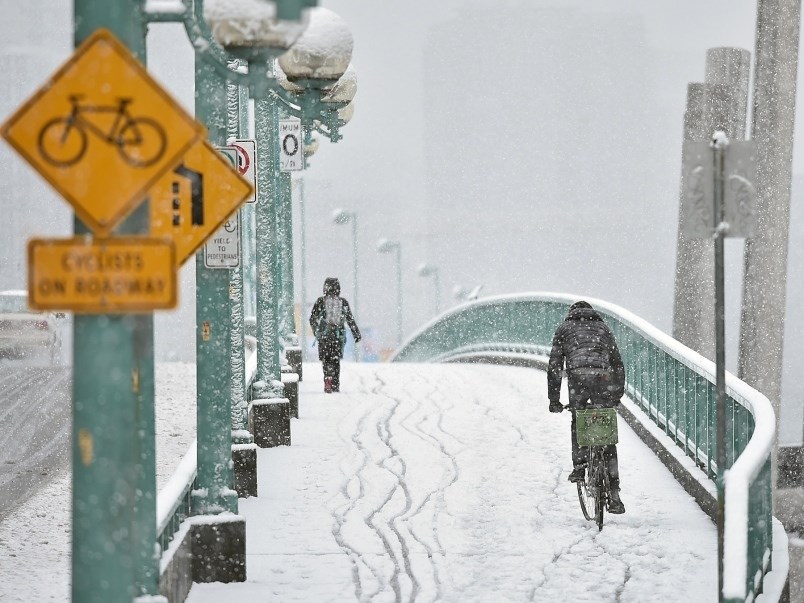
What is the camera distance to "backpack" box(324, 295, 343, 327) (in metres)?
19.8

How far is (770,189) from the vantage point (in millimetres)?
→ 19781

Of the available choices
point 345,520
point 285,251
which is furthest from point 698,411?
point 285,251

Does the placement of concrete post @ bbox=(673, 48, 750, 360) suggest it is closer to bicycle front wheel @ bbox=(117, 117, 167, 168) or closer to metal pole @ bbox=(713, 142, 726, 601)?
metal pole @ bbox=(713, 142, 726, 601)

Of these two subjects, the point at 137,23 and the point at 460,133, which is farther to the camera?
the point at 460,133

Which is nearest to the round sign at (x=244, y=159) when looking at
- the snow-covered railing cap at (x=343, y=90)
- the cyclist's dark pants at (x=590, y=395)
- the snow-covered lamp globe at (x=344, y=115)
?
the snow-covered railing cap at (x=343, y=90)

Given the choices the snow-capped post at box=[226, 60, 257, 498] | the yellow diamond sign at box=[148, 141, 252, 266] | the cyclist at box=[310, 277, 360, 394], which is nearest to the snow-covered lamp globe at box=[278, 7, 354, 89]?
the snow-capped post at box=[226, 60, 257, 498]

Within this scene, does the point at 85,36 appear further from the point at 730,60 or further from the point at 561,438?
the point at 730,60

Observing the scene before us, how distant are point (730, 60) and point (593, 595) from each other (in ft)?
48.1

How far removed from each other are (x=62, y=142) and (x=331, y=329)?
48.9ft

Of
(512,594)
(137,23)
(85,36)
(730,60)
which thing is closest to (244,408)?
(512,594)

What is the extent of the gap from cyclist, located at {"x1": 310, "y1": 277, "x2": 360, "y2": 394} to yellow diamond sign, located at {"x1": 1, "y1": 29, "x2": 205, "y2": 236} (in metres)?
14.5

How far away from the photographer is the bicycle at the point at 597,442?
10258 mm

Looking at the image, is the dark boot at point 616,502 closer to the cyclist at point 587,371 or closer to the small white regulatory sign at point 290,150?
the cyclist at point 587,371

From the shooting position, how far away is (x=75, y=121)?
16.2ft
